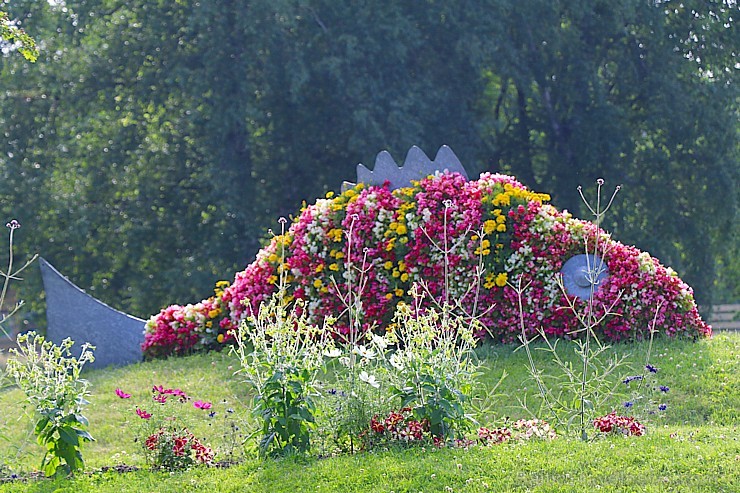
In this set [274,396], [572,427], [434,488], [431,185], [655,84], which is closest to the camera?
[434,488]

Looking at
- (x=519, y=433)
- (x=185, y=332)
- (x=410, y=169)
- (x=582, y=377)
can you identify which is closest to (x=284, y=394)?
(x=519, y=433)

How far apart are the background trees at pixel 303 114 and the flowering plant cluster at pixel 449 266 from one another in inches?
247

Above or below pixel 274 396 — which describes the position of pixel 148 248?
above

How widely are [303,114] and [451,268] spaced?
28.6 ft

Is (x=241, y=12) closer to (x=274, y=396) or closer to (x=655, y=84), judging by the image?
(x=655, y=84)

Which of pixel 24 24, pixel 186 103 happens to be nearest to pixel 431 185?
pixel 186 103

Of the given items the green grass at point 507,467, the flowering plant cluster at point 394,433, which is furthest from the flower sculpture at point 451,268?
the flowering plant cluster at point 394,433

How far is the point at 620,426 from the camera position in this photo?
601 centimetres

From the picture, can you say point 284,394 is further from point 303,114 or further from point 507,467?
point 303,114

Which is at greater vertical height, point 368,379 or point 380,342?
point 380,342

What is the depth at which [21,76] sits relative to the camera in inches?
731

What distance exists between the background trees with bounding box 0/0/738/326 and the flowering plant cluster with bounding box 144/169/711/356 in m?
6.28

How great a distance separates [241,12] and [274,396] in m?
12.1

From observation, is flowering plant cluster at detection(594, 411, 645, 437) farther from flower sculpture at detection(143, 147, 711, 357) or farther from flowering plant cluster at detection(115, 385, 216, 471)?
flower sculpture at detection(143, 147, 711, 357)
